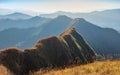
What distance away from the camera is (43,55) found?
32906 mm

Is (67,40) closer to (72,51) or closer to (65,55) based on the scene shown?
(72,51)

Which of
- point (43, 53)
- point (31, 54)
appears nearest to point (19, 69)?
point (31, 54)

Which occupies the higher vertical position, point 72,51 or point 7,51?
point 7,51

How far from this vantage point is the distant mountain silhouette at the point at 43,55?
88.7 feet

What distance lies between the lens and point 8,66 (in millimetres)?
25953

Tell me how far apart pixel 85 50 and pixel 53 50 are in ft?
36.1

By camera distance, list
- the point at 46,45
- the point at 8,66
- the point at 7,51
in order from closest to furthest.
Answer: the point at 8,66, the point at 7,51, the point at 46,45

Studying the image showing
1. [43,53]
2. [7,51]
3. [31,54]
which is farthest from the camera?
[43,53]

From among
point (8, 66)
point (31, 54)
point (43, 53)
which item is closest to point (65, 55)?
point (43, 53)

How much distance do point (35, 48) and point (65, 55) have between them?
6.91m

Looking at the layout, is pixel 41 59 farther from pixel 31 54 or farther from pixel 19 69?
pixel 19 69

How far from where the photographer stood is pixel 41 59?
103 ft

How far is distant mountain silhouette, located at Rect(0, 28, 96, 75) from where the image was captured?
88.7 feet

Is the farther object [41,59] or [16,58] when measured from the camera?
[41,59]
